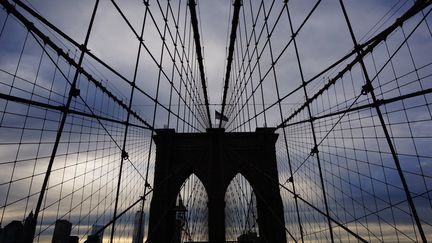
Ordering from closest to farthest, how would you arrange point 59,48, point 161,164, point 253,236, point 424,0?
point 424,0 → point 59,48 → point 161,164 → point 253,236

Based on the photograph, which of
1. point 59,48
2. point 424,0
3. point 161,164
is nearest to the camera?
point 424,0

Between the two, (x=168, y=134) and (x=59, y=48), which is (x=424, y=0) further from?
(x=168, y=134)

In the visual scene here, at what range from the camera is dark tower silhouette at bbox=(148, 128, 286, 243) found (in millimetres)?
13172

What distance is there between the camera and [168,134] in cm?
1418

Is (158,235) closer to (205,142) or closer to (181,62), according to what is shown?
(205,142)

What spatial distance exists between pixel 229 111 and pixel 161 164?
17.9 m

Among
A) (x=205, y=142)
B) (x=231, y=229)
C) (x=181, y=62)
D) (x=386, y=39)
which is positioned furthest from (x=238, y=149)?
(x=231, y=229)

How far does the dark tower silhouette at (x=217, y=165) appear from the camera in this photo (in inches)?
519

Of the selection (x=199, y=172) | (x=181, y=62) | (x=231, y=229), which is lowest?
(x=231, y=229)

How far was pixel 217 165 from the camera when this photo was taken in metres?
13.9

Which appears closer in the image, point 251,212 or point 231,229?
point 251,212

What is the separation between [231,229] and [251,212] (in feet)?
30.3

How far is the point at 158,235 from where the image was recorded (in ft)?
39.9

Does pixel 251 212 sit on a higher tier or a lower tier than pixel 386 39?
lower
